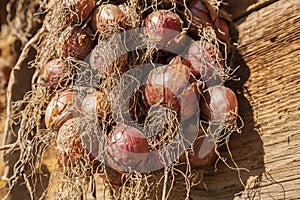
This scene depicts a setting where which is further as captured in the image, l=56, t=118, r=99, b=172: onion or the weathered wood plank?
the weathered wood plank

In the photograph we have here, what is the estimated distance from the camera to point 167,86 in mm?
813

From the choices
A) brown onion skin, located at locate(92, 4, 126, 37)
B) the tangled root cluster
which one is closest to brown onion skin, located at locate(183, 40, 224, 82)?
the tangled root cluster

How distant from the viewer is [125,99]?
32.9 inches

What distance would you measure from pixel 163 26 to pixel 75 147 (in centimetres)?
24

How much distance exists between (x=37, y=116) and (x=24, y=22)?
52 cm

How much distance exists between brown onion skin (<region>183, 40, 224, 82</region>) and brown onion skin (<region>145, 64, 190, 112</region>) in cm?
2

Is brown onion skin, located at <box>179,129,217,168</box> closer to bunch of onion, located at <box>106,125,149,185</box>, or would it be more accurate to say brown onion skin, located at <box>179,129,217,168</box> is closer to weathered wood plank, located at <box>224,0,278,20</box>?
bunch of onion, located at <box>106,125,149,185</box>

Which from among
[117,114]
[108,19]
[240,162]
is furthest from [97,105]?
[240,162]

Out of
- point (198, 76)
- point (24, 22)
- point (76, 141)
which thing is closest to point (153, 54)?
point (198, 76)

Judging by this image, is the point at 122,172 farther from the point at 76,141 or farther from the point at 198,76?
the point at 198,76

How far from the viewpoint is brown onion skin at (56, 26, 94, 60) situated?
2.91ft

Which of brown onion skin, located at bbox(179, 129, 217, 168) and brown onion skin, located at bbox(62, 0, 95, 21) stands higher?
brown onion skin, located at bbox(62, 0, 95, 21)

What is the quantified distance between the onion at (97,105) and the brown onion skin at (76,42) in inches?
3.5

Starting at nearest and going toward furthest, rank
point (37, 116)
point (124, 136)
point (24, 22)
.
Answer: point (124, 136) < point (37, 116) < point (24, 22)
